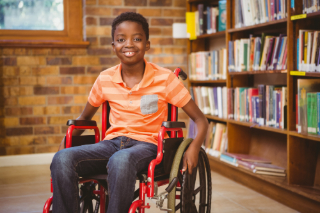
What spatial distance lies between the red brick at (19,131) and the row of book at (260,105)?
6.67ft

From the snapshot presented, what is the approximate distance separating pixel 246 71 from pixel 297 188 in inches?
40.4

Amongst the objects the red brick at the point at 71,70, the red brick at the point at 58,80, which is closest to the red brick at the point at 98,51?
the red brick at the point at 71,70

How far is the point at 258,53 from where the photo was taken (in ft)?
9.27

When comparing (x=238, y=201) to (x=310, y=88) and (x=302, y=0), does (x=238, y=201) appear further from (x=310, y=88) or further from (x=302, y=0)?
(x=302, y=0)

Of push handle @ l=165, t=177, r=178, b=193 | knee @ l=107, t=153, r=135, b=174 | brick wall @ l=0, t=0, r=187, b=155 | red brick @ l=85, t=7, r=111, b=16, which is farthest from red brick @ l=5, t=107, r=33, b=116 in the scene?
push handle @ l=165, t=177, r=178, b=193

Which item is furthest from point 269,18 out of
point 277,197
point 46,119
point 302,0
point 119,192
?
point 46,119

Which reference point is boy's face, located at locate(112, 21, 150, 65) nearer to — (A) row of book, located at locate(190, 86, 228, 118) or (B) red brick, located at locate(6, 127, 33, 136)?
(A) row of book, located at locate(190, 86, 228, 118)

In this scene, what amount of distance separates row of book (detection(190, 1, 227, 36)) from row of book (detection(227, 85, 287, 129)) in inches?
27.0

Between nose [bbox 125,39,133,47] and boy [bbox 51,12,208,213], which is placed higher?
nose [bbox 125,39,133,47]

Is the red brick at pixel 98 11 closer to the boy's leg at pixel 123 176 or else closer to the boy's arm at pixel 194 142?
the boy's arm at pixel 194 142

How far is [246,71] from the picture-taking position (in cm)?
297

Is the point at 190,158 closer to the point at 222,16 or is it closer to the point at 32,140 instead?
the point at 222,16

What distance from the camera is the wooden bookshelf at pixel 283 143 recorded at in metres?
2.38

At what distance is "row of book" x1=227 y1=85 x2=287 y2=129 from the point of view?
257 centimetres
